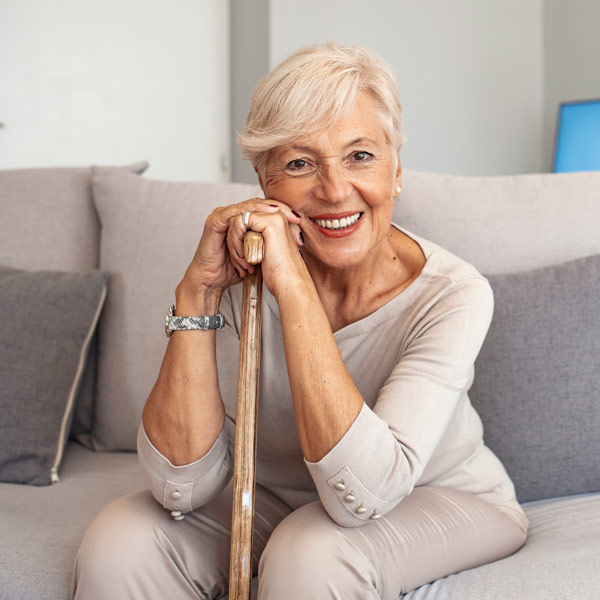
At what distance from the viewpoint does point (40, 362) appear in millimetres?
1666

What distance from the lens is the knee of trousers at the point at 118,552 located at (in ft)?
3.55

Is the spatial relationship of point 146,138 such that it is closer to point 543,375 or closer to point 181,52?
point 181,52

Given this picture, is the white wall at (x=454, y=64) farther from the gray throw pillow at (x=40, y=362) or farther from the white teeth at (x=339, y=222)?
the white teeth at (x=339, y=222)

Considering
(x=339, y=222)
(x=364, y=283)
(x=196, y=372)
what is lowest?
(x=196, y=372)

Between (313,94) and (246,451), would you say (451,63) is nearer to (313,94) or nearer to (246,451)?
(313,94)

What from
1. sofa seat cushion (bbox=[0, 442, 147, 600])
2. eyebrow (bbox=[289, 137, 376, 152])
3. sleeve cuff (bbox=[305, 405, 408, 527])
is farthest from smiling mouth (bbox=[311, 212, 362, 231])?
sofa seat cushion (bbox=[0, 442, 147, 600])

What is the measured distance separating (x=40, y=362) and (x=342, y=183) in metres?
0.83

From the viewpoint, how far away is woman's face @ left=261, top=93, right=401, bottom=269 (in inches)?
48.8

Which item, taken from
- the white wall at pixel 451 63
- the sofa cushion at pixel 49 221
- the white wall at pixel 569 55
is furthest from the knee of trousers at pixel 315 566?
the white wall at pixel 569 55

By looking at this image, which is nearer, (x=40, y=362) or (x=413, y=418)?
(x=413, y=418)

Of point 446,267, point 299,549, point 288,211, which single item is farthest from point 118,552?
point 446,267

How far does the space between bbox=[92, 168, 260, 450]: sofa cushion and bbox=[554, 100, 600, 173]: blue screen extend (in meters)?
1.58

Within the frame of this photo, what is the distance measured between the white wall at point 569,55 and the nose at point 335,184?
101 inches

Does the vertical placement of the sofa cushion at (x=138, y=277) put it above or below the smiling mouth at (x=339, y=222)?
below
